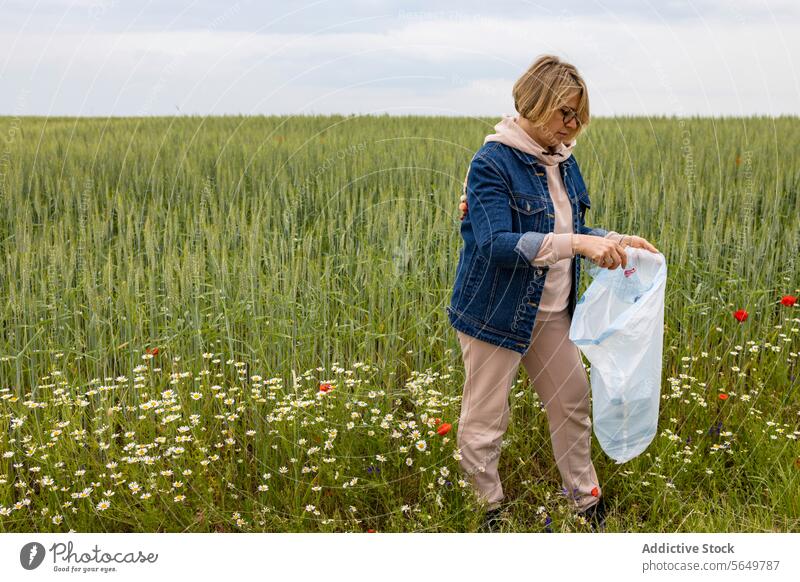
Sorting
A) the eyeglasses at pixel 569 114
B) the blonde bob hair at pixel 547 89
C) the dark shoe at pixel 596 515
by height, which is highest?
the blonde bob hair at pixel 547 89

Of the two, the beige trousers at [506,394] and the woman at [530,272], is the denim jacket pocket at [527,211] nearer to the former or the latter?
the woman at [530,272]

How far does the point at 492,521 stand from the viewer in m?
2.75

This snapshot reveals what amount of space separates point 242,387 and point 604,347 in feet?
5.25

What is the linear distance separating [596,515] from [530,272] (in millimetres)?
1019

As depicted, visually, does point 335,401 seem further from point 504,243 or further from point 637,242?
point 637,242

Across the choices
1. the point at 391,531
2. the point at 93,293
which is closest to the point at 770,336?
the point at 391,531

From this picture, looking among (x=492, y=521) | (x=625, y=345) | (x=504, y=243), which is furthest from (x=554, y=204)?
(x=492, y=521)

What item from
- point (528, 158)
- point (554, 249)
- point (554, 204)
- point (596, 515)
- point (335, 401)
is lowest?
point (596, 515)

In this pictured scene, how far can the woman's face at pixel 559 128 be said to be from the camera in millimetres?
2307

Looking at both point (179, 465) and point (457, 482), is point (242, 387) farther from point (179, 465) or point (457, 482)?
point (457, 482)

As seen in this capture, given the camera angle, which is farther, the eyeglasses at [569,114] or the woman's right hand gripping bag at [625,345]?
the woman's right hand gripping bag at [625,345]

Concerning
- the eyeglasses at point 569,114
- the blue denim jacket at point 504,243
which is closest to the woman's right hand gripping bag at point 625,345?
the blue denim jacket at point 504,243
